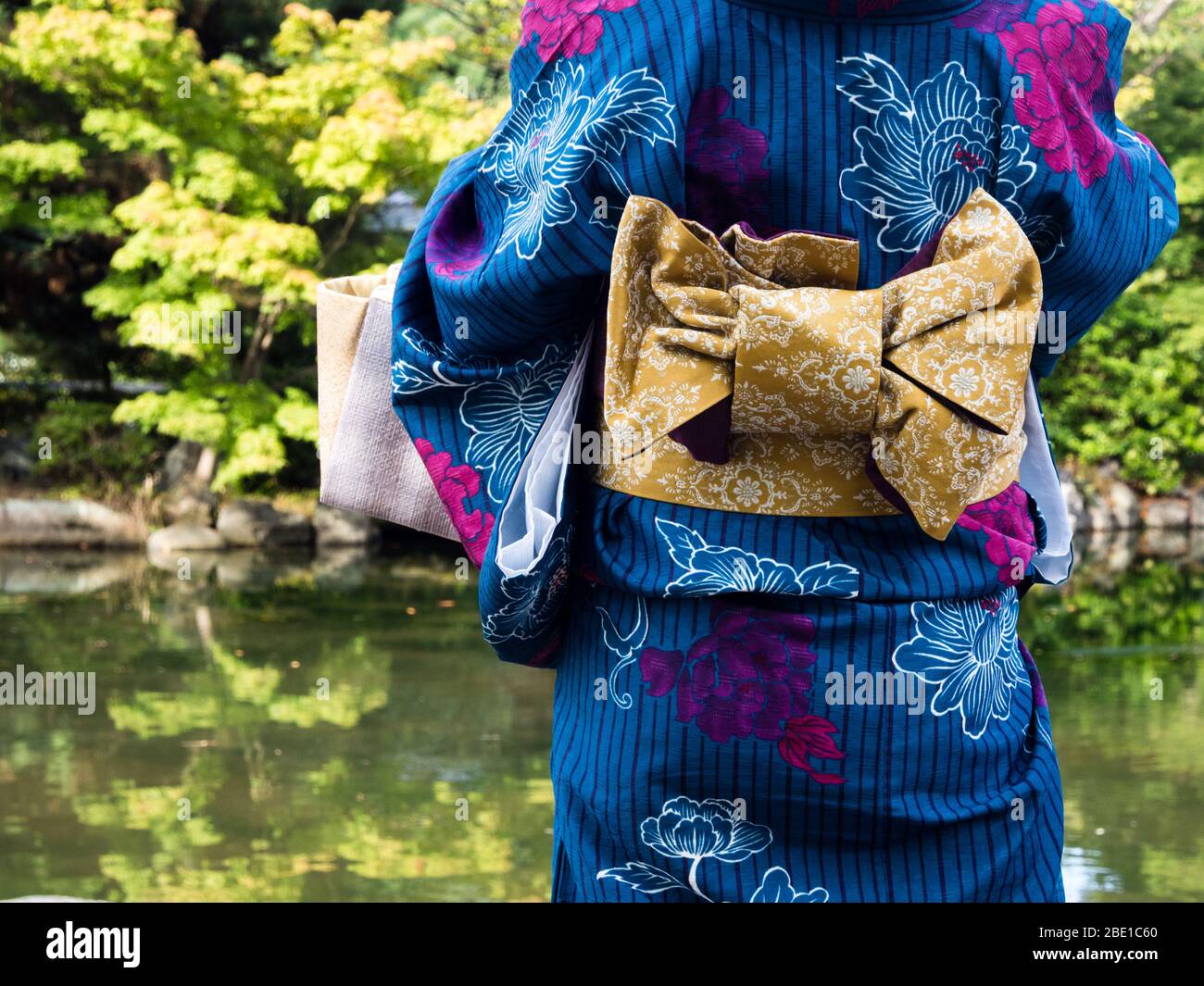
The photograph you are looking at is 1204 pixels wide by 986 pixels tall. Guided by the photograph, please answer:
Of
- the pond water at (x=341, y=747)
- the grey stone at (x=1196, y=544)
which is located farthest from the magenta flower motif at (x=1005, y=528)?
the grey stone at (x=1196, y=544)

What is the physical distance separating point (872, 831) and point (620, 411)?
1.42 ft

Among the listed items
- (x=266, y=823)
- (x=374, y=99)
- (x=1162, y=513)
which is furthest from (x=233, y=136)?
(x=1162, y=513)

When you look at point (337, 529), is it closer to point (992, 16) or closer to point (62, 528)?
point (62, 528)

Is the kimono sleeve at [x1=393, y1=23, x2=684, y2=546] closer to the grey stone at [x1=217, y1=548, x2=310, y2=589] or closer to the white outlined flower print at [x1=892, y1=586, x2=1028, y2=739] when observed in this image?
the white outlined flower print at [x1=892, y1=586, x2=1028, y2=739]

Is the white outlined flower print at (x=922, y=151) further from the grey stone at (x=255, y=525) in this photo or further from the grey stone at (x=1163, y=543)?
the grey stone at (x=1163, y=543)

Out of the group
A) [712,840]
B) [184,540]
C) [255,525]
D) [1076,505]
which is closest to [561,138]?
[712,840]

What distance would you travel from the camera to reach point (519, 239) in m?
1.22

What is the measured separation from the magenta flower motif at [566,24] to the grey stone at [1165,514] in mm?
11830

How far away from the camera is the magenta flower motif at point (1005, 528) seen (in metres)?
1.24

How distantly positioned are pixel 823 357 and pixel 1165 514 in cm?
1207

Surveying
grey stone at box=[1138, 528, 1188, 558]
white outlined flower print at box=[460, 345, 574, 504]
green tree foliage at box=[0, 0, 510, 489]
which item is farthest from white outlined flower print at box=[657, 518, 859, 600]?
grey stone at box=[1138, 528, 1188, 558]

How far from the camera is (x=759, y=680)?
119 centimetres

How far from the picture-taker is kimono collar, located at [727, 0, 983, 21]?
117cm

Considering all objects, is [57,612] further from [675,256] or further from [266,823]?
[675,256]
